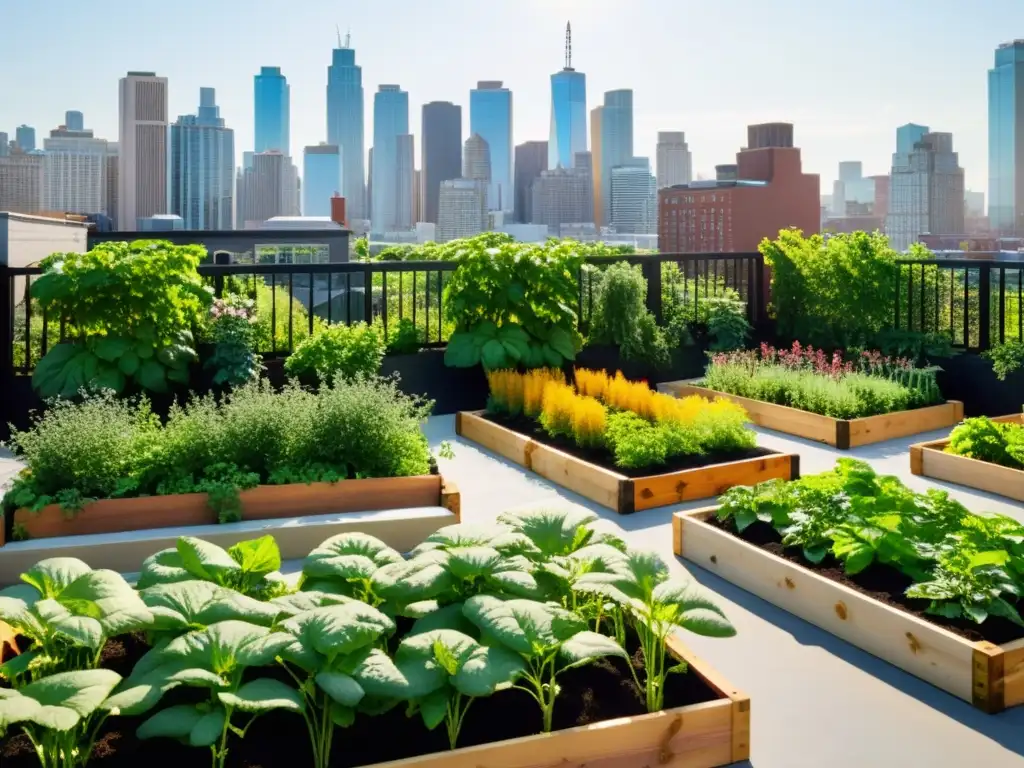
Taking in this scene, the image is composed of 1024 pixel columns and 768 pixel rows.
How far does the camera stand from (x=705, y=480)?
5.11 m

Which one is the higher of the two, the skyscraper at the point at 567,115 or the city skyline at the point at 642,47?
the skyscraper at the point at 567,115

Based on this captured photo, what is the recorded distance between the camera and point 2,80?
64938 millimetres

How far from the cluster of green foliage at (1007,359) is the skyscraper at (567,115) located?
338 ft

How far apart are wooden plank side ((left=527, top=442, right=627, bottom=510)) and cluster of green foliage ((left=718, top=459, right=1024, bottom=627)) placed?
95 cm

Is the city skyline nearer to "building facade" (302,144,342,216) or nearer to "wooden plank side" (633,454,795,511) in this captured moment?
"wooden plank side" (633,454,795,511)

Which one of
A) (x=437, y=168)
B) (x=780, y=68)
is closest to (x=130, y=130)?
(x=437, y=168)

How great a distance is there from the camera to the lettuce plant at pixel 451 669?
2146mm

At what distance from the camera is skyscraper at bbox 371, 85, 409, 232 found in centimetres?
9944

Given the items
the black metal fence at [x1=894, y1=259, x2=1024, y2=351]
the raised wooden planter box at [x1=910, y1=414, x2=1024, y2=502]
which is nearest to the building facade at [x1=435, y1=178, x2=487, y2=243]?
the black metal fence at [x1=894, y1=259, x2=1024, y2=351]

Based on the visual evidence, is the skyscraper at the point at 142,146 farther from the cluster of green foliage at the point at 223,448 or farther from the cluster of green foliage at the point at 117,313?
the cluster of green foliage at the point at 223,448

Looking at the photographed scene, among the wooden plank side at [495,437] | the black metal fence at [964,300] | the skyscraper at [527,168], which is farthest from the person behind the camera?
the skyscraper at [527,168]

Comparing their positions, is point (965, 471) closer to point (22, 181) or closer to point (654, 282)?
point (654, 282)

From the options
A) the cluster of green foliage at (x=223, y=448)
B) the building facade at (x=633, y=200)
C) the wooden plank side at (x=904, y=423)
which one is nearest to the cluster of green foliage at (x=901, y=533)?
the cluster of green foliage at (x=223, y=448)

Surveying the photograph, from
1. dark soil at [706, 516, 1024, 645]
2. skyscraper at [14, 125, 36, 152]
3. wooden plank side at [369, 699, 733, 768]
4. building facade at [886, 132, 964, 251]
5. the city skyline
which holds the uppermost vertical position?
skyscraper at [14, 125, 36, 152]
